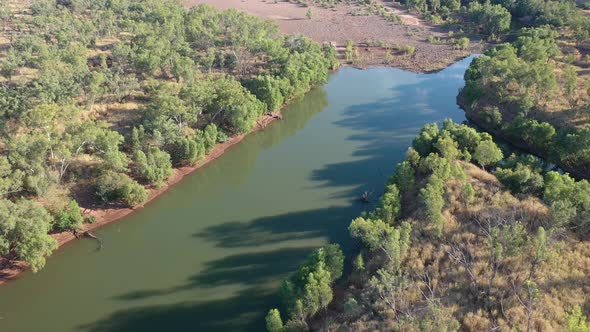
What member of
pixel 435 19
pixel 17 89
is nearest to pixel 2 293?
pixel 17 89

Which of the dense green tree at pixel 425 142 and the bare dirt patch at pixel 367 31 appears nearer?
the dense green tree at pixel 425 142

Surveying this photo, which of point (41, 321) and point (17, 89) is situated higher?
point (17, 89)

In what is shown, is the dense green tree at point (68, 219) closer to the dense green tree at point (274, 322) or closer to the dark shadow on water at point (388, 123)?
the dense green tree at point (274, 322)

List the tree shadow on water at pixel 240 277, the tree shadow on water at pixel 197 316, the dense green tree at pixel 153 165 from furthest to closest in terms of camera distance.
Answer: the dense green tree at pixel 153 165
the tree shadow on water at pixel 240 277
the tree shadow on water at pixel 197 316

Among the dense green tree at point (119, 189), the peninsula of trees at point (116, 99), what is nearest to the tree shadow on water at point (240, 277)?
the dense green tree at point (119, 189)

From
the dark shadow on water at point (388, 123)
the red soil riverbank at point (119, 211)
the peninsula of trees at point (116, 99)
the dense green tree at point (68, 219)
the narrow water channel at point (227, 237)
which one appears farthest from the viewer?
the dark shadow on water at point (388, 123)

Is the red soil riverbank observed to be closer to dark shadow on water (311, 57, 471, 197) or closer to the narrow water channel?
the narrow water channel

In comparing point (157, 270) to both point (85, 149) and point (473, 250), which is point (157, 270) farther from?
point (473, 250)
